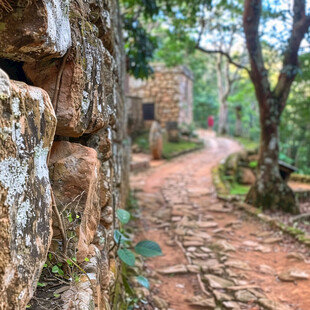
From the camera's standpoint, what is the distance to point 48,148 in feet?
4.14

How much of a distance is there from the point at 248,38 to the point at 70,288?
625 cm

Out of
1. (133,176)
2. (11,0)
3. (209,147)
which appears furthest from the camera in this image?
(209,147)

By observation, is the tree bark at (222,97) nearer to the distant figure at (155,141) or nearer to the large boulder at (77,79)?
the distant figure at (155,141)

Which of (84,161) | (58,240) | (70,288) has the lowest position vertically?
(70,288)

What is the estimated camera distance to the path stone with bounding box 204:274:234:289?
372 centimetres

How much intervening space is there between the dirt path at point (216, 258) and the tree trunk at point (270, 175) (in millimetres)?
606

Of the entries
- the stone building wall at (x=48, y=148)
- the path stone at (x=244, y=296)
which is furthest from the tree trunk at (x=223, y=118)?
the stone building wall at (x=48, y=148)

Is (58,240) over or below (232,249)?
over

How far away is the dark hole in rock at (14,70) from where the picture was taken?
4.80ft

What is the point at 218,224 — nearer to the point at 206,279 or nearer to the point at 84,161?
the point at 206,279

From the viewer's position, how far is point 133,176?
984 centimetres

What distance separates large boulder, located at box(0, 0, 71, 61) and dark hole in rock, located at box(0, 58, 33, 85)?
0.57 ft

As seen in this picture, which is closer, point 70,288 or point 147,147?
point 70,288

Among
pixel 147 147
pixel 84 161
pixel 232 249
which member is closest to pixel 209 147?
pixel 147 147
